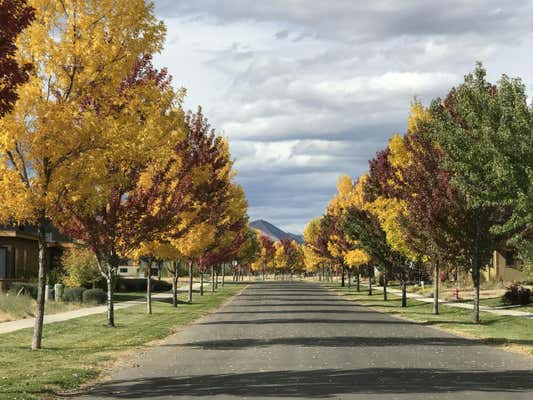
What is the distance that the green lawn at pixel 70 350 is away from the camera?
12.7 metres

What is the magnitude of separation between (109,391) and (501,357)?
933 cm

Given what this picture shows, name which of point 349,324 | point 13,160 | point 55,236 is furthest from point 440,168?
point 55,236

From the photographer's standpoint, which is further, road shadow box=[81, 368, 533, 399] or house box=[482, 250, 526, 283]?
house box=[482, 250, 526, 283]

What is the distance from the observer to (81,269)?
4481cm

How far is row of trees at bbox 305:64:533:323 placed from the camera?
776 inches

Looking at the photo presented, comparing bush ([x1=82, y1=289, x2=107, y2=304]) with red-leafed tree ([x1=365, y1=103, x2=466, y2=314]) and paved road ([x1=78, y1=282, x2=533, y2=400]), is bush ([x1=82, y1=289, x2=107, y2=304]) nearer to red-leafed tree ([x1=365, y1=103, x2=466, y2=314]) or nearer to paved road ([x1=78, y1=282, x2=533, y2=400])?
paved road ([x1=78, y1=282, x2=533, y2=400])

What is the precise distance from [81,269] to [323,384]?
113ft

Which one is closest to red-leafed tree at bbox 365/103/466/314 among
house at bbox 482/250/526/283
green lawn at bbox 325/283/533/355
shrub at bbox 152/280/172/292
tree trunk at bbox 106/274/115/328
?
green lawn at bbox 325/283/533/355

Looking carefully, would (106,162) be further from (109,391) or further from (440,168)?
(440,168)

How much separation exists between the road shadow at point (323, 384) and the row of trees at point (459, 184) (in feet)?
20.9

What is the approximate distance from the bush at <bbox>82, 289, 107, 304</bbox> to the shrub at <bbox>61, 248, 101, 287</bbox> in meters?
5.06

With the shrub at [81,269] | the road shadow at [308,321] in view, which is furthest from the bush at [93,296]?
the road shadow at [308,321]

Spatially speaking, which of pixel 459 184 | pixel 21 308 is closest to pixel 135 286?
pixel 21 308

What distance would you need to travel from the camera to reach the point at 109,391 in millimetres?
12086
